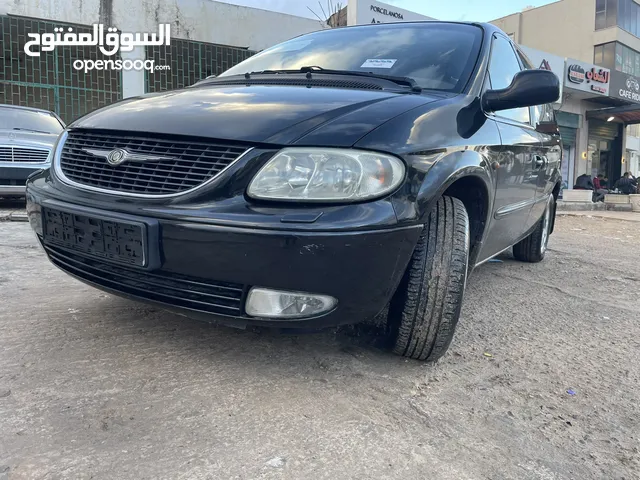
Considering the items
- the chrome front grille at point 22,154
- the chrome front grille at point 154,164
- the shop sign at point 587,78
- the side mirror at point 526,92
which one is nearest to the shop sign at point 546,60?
the shop sign at point 587,78

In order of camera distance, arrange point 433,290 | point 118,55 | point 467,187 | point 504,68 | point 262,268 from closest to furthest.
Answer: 1. point 262,268
2. point 433,290
3. point 467,187
4. point 504,68
5. point 118,55

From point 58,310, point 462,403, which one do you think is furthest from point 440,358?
point 58,310

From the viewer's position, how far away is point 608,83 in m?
18.4

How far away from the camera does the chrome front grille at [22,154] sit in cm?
600

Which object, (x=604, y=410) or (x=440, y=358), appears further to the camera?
(x=440, y=358)

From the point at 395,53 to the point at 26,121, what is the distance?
20.4 feet

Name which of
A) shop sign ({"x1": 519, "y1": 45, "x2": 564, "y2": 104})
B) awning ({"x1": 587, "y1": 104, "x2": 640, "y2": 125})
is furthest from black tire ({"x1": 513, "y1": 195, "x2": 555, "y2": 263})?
awning ({"x1": 587, "y1": 104, "x2": 640, "y2": 125})

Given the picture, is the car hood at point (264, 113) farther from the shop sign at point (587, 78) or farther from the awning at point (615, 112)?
the awning at point (615, 112)

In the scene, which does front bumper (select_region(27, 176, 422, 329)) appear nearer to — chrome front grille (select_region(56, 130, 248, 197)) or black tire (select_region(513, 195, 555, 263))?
chrome front grille (select_region(56, 130, 248, 197))

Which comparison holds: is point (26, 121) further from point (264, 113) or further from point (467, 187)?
point (467, 187)

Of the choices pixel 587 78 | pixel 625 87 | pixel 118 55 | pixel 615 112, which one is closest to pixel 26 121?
pixel 118 55

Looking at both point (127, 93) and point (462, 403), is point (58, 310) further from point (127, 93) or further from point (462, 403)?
point (127, 93)

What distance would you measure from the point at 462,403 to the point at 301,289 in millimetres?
717

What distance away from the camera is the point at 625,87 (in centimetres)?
1916
